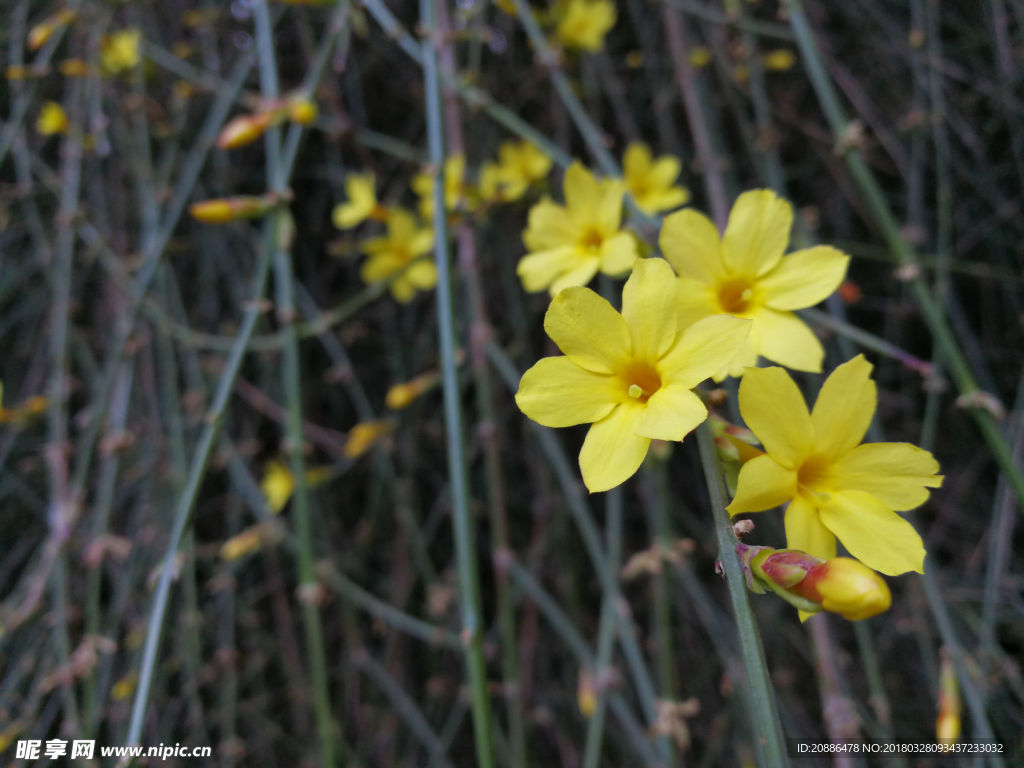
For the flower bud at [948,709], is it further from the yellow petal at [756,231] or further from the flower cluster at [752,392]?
the yellow petal at [756,231]

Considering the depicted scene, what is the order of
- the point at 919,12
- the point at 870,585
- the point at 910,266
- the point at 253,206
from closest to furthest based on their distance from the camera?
the point at 870,585 < the point at 910,266 < the point at 253,206 < the point at 919,12

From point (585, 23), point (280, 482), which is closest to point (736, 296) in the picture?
point (585, 23)

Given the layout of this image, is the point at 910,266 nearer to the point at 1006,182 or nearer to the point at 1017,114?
the point at 1017,114

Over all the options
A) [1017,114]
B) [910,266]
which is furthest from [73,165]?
[1017,114]

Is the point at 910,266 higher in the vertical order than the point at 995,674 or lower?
higher

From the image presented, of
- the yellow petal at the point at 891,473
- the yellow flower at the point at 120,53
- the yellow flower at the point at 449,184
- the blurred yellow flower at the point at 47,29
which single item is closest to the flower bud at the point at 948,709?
the yellow petal at the point at 891,473

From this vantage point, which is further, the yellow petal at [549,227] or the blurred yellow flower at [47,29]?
the blurred yellow flower at [47,29]

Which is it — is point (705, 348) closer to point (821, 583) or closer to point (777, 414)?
point (777, 414)
